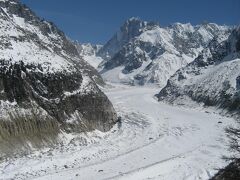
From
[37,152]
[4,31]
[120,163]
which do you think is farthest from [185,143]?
[4,31]

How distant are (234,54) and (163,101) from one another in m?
17.7

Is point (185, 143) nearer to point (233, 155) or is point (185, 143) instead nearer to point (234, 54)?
point (233, 155)

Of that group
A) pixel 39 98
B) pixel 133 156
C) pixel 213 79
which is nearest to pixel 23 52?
pixel 39 98

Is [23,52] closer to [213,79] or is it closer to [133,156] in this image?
[133,156]

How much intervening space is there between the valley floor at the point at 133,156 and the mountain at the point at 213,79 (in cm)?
1907

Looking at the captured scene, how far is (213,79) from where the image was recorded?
93.0 meters

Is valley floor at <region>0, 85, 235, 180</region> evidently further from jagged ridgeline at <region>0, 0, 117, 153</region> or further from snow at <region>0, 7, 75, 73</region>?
snow at <region>0, 7, 75, 73</region>

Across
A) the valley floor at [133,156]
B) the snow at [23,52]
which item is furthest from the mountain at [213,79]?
the snow at [23,52]

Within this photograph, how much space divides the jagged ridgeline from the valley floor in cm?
176

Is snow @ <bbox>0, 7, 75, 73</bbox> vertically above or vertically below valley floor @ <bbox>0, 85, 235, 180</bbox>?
above

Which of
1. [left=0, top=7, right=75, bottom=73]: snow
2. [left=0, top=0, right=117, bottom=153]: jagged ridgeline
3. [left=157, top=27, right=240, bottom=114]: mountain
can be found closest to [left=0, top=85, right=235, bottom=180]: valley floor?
[left=0, top=0, right=117, bottom=153]: jagged ridgeline

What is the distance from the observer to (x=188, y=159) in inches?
1731

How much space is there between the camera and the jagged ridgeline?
1811 inches

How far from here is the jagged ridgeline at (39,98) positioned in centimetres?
4600
